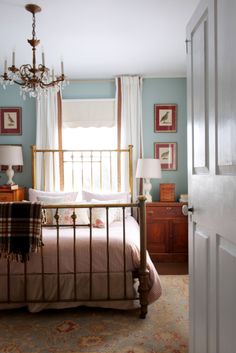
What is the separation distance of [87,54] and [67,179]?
1.77 m

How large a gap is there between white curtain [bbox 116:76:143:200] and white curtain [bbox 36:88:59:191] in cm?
101

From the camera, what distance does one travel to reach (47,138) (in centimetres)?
452

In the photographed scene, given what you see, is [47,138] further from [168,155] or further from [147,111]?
[168,155]

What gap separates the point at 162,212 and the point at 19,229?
2309 mm

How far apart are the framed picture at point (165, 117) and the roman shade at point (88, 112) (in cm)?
66

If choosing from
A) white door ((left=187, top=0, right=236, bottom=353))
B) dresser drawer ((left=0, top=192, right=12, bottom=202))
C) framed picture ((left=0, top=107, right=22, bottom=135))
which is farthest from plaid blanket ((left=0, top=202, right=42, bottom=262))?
framed picture ((left=0, top=107, right=22, bottom=135))

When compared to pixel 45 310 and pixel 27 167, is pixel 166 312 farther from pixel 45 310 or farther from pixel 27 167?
pixel 27 167

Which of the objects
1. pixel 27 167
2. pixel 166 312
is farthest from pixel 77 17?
pixel 166 312

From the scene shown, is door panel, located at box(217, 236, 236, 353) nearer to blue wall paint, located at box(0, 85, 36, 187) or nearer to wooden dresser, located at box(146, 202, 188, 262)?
wooden dresser, located at box(146, 202, 188, 262)

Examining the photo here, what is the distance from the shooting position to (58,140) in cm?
458

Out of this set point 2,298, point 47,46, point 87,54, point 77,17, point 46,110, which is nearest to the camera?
point 2,298

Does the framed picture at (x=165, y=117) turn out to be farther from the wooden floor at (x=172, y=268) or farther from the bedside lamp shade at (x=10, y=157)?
the bedside lamp shade at (x=10, y=157)

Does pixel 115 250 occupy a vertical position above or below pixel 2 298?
above

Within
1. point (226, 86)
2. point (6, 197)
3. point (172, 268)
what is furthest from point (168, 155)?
point (226, 86)
